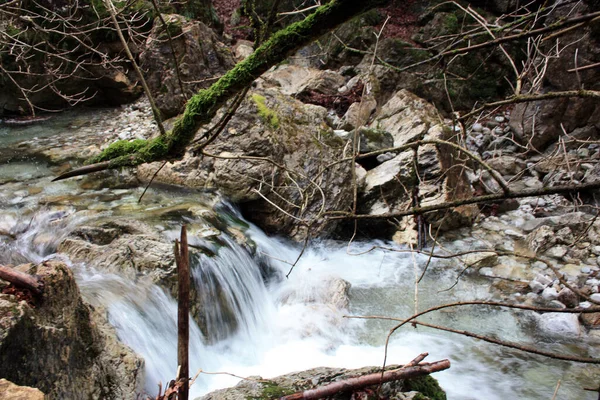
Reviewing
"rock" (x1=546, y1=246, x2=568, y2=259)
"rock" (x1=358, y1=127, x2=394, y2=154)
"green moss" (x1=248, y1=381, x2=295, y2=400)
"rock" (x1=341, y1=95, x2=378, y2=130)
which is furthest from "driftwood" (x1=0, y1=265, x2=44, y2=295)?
"rock" (x1=341, y1=95, x2=378, y2=130)

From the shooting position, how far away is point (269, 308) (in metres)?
5.00

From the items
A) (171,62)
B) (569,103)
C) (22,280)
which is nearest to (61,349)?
(22,280)

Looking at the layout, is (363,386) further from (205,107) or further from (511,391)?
(511,391)

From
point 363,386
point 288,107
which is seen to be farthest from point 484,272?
point 363,386

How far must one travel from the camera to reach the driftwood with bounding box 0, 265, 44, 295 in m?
1.79

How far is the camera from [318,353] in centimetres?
427

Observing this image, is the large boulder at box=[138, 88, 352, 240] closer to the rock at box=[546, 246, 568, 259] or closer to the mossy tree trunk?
the rock at box=[546, 246, 568, 259]

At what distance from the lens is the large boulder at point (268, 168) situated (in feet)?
19.4

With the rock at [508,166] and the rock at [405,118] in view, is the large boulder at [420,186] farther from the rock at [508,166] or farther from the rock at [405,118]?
the rock at [508,166]

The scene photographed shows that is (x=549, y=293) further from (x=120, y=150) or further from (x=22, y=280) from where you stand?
(x=22, y=280)

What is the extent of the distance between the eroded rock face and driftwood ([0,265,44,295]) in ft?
0.10

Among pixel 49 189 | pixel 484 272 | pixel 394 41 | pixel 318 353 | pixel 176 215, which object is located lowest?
pixel 484 272

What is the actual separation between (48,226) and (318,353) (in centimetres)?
353

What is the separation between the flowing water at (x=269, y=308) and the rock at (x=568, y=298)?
0.50 m
